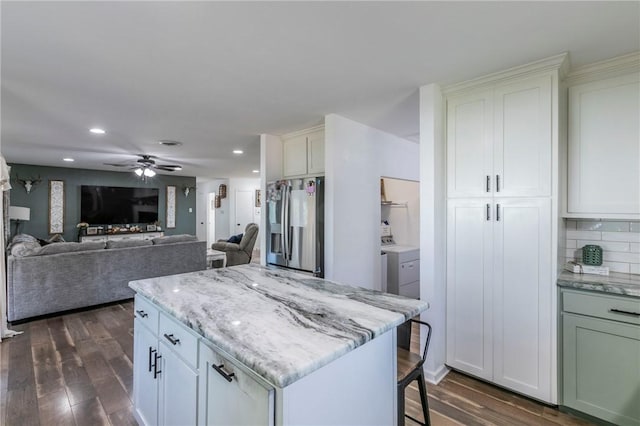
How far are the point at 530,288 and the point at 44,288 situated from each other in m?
5.08

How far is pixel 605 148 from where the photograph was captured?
208 cm

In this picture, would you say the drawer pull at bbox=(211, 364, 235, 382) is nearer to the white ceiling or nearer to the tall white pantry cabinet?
the white ceiling

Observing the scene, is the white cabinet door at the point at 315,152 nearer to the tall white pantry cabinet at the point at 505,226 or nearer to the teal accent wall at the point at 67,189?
the tall white pantry cabinet at the point at 505,226

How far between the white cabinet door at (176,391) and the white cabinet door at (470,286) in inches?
79.0

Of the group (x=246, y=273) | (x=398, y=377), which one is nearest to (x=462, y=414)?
(x=398, y=377)

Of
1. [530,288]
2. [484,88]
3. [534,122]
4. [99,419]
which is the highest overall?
[484,88]

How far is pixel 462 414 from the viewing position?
201 centimetres

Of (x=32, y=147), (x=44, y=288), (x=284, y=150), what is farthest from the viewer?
(x=32, y=147)

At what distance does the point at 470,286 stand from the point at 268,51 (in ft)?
7.36

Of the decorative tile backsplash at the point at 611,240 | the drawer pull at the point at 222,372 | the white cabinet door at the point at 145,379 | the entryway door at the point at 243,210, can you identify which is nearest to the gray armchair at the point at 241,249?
the entryway door at the point at 243,210

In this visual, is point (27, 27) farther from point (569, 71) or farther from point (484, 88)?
point (569, 71)

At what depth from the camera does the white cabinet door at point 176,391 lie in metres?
1.33

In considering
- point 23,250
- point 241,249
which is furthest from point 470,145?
Answer: point 241,249

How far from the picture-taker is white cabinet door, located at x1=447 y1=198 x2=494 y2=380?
7.58ft
